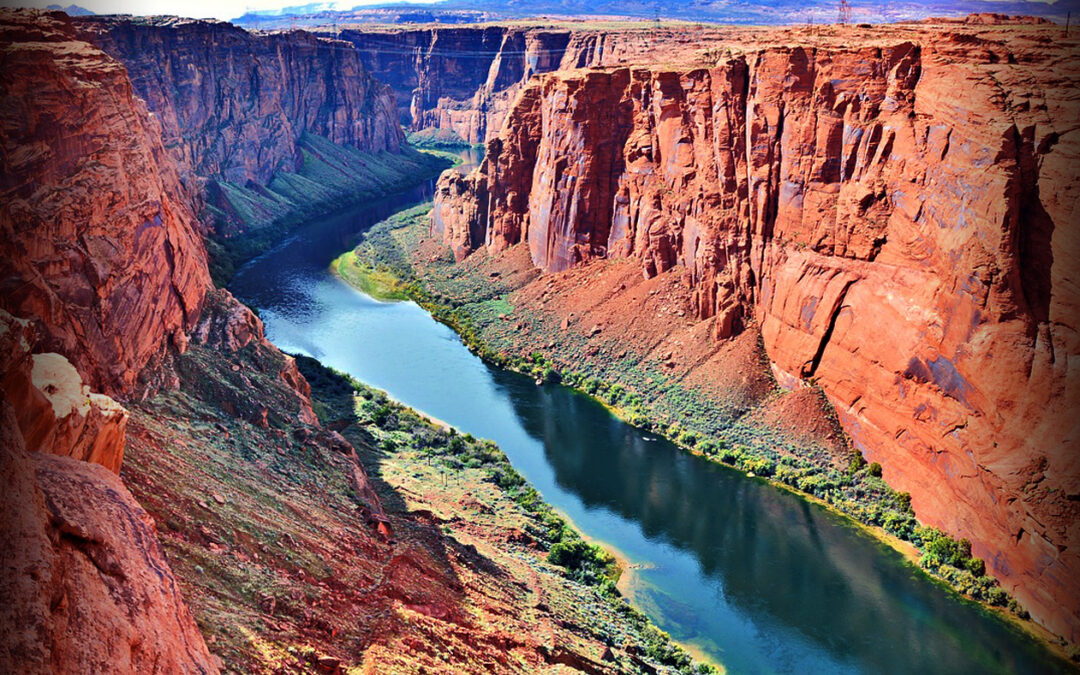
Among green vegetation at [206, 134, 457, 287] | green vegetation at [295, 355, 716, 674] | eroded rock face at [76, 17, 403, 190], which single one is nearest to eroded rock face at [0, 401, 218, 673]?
green vegetation at [295, 355, 716, 674]

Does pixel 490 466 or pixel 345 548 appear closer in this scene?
pixel 345 548

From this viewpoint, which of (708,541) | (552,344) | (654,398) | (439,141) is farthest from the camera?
(439,141)

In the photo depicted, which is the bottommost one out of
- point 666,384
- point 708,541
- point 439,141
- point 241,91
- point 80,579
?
point 708,541

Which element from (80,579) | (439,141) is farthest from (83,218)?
(439,141)

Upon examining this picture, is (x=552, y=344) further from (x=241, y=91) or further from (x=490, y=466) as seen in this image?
(x=241, y=91)

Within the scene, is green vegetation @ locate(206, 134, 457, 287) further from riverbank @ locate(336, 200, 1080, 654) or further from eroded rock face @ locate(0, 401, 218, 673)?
eroded rock face @ locate(0, 401, 218, 673)

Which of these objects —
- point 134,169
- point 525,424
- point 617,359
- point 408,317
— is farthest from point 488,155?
point 134,169

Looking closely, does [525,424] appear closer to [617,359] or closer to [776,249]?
[617,359]
